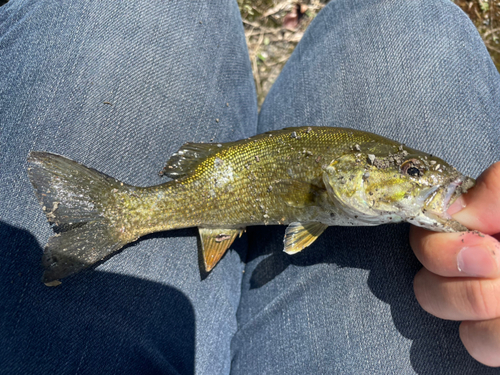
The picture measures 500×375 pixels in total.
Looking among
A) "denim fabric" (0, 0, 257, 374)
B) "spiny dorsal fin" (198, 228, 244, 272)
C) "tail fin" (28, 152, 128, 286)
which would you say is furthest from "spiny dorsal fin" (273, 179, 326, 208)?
"tail fin" (28, 152, 128, 286)

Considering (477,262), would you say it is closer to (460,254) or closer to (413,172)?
(460,254)

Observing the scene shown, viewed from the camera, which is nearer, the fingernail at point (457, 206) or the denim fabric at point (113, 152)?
the fingernail at point (457, 206)

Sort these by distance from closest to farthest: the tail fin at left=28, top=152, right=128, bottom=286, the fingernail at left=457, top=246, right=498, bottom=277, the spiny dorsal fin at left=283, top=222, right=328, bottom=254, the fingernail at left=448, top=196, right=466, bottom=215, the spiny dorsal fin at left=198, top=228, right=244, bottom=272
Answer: the fingernail at left=457, top=246, right=498, bottom=277 < the fingernail at left=448, top=196, right=466, bottom=215 < the tail fin at left=28, top=152, right=128, bottom=286 < the spiny dorsal fin at left=283, top=222, right=328, bottom=254 < the spiny dorsal fin at left=198, top=228, right=244, bottom=272

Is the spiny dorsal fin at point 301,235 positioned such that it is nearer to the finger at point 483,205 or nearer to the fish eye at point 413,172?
the fish eye at point 413,172

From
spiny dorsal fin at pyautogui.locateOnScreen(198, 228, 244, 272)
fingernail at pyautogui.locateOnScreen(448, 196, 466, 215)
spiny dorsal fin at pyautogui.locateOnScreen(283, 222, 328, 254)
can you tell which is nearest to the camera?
fingernail at pyautogui.locateOnScreen(448, 196, 466, 215)

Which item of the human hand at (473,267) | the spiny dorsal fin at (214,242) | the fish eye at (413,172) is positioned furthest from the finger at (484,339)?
the spiny dorsal fin at (214,242)

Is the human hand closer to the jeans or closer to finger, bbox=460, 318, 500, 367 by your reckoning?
finger, bbox=460, 318, 500, 367

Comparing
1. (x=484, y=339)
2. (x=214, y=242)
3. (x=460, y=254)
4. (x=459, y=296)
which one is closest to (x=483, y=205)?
(x=460, y=254)
